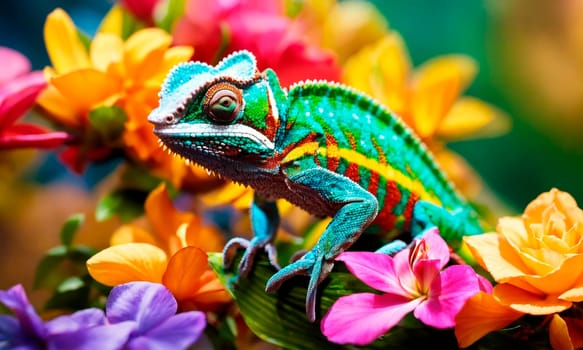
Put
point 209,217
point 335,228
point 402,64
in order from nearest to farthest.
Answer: point 335,228 < point 402,64 < point 209,217

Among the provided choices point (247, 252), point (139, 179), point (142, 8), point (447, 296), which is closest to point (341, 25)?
point (142, 8)

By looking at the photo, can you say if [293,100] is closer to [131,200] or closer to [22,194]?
[131,200]

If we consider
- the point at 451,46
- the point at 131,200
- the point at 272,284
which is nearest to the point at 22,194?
the point at 131,200

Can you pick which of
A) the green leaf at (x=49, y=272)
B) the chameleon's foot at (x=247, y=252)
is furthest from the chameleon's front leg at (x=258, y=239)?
the green leaf at (x=49, y=272)

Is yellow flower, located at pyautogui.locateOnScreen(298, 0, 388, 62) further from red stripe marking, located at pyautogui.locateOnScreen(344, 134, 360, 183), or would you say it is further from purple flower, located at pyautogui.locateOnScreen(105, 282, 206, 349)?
purple flower, located at pyautogui.locateOnScreen(105, 282, 206, 349)

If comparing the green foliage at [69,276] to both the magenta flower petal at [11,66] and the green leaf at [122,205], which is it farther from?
the magenta flower petal at [11,66]

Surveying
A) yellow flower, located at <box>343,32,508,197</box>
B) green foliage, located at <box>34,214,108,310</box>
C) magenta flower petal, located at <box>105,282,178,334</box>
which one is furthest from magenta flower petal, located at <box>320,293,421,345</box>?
yellow flower, located at <box>343,32,508,197</box>
